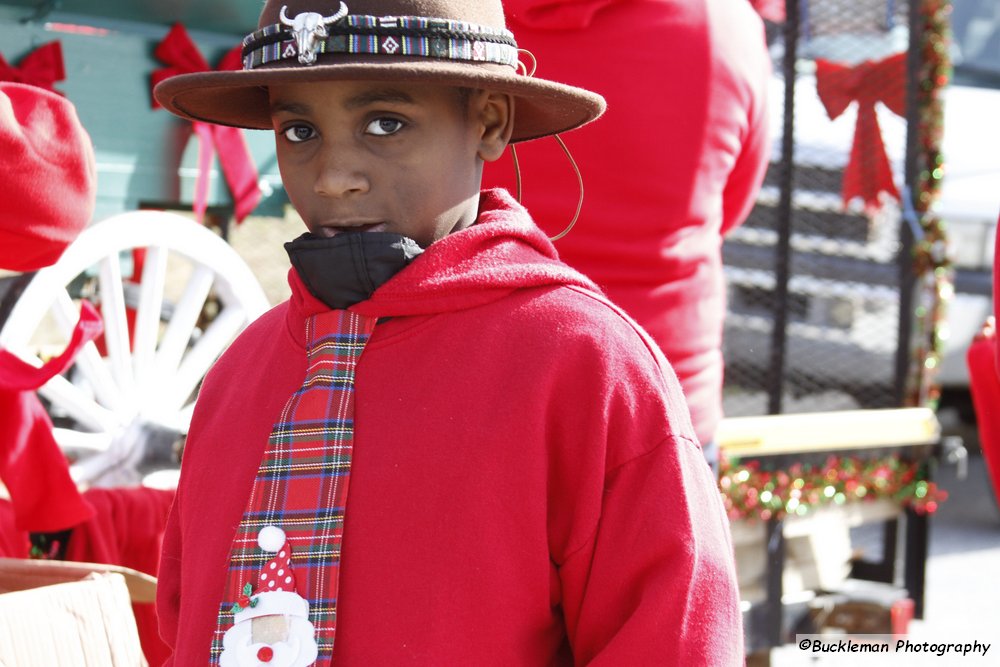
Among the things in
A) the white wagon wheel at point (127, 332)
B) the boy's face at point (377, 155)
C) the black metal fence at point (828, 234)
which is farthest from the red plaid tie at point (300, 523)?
the black metal fence at point (828, 234)

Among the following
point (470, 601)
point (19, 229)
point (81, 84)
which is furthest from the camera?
point (81, 84)

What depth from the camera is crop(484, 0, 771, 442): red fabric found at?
1.98 meters

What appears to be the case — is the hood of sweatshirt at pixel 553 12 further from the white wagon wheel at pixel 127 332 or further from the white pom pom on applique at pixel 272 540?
the white wagon wheel at pixel 127 332

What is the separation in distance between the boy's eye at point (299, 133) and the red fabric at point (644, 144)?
27.6 inches

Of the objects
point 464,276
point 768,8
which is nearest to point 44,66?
point 768,8

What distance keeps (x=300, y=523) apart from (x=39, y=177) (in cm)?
103

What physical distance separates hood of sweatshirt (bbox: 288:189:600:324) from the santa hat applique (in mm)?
243

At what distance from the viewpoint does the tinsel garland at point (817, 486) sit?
3836 millimetres

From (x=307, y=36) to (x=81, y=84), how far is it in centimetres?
240

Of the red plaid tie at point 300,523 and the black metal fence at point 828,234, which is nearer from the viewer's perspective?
the red plaid tie at point 300,523

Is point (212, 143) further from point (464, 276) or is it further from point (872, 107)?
point (464, 276)

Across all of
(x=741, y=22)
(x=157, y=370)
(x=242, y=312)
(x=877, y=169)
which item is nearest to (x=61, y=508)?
(x=157, y=370)

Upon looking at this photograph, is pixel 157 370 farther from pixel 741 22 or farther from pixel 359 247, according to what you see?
pixel 359 247

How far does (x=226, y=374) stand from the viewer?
1.43 meters
